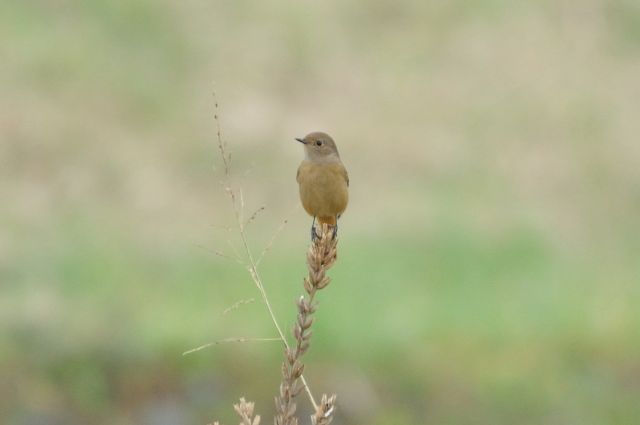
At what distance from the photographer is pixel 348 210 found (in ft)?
52.3

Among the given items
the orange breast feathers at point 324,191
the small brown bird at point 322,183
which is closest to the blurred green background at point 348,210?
the small brown bird at point 322,183

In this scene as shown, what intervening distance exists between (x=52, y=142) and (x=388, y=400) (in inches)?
254

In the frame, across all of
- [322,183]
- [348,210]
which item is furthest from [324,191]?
[348,210]

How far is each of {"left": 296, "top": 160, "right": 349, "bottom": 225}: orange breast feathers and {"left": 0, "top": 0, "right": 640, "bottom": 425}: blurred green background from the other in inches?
199

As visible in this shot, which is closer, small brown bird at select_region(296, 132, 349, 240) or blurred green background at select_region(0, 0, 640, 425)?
small brown bird at select_region(296, 132, 349, 240)

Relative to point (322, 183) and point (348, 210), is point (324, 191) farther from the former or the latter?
point (348, 210)

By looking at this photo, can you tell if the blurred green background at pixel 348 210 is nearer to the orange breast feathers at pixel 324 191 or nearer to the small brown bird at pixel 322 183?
the small brown bird at pixel 322 183

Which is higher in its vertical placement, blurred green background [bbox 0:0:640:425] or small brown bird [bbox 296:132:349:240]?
small brown bird [bbox 296:132:349:240]

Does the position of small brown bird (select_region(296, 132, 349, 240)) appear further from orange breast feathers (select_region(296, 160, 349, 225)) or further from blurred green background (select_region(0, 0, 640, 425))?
→ blurred green background (select_region(0, 0, 640, 425))

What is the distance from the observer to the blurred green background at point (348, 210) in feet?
39.0

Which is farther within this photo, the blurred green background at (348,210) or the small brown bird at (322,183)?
the blurred green background at (348,210)

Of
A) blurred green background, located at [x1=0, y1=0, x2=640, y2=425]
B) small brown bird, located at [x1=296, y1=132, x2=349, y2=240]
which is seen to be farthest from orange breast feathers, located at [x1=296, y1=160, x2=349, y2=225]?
blurred green background, located at [x1=0, y1=0, x2=640, y2=425]

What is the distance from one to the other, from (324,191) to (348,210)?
9711mm

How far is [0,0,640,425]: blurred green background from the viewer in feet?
39.0
